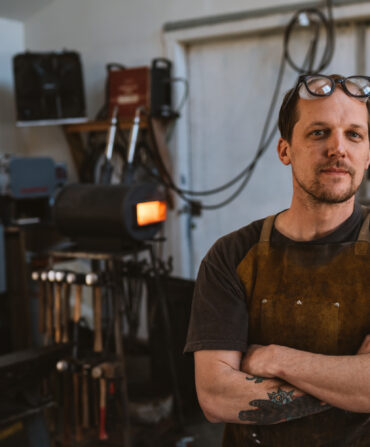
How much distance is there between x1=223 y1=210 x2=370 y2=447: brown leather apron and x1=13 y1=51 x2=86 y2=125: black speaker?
2930 millimetres

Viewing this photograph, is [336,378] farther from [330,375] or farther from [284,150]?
[284,150]

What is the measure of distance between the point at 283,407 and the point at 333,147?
A: 0.63 metres

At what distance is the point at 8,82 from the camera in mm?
4391

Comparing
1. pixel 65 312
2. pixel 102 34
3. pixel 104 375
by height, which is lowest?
pixel 104 375

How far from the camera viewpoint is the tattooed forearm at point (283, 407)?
4.08 feet

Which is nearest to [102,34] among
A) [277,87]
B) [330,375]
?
[277,87]

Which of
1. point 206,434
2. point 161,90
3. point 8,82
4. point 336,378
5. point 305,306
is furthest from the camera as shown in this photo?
point 8,82

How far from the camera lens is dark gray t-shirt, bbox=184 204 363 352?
131 cm

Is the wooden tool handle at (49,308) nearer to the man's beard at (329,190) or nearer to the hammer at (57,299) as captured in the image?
the hammer at (57,299)

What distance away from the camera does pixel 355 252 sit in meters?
1.30

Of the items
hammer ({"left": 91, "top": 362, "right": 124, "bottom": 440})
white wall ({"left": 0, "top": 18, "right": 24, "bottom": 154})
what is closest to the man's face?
hammer ({"left": 91, "top": 362, "right": 124, "bottom": 440})

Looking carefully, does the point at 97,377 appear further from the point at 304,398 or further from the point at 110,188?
the point at 304,398

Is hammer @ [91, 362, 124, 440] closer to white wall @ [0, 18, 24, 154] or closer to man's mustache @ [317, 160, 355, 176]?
man's mustache @ [317, 160, 355, 176]

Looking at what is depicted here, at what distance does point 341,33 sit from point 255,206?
1.27 metres
